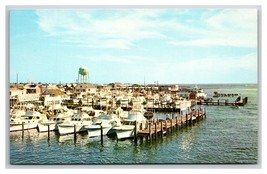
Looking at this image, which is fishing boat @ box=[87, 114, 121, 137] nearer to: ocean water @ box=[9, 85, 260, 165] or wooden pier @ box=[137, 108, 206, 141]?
ocean water @ box=[9, 85, 260, 165]

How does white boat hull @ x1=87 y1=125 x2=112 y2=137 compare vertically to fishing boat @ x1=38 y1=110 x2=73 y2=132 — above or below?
below

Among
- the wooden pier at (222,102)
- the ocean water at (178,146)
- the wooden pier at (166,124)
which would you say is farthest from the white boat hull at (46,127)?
the wooden pier at (222,102)

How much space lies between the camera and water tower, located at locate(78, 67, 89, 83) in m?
5.26

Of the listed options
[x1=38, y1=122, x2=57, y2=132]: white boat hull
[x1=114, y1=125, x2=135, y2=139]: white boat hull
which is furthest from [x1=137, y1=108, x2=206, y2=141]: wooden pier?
[x1=38, y1=122, x2=57, y2=132]: white boat hull

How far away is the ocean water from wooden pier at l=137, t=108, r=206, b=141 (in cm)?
21

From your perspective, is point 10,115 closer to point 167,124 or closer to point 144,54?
point 144,54

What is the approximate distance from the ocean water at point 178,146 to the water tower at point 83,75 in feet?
2.41

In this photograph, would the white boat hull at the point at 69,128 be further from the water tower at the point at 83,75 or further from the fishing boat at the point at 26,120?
the water tower at the point at 83,75

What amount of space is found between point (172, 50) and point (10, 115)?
207 cm

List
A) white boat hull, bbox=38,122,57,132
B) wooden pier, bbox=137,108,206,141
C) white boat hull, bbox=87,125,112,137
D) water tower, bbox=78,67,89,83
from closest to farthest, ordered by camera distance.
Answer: water tower, bbox=78,67,89,83, white boat hull, bbox=87,125,112,137, white boat hull, bbox=38,122,57,132, wooden pier, bbox=137,108,206,141

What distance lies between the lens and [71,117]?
18.5 feet

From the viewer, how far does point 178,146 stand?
5398 millimetres
